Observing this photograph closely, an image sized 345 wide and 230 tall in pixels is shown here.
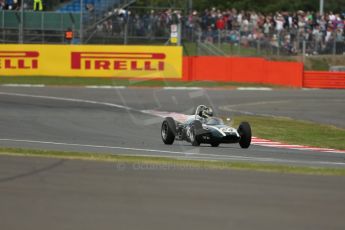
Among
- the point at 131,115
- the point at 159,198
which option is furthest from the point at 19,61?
the point at 159,198

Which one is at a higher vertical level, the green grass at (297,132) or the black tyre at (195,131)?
the black tyre at (195,131)

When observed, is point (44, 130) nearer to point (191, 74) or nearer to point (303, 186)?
point (303, 186)

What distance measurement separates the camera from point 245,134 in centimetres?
1455

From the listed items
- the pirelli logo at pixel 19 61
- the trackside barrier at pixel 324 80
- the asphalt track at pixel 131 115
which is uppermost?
the pirelli logo at pixel 19 61

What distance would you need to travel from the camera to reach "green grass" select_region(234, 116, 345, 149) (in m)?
16.9

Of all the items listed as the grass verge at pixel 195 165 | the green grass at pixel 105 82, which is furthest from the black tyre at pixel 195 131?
the green grass at pixel 105 82

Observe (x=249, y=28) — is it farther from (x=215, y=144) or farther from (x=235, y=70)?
(x=215, y=144)

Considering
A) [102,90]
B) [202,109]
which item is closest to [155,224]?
[202,109]

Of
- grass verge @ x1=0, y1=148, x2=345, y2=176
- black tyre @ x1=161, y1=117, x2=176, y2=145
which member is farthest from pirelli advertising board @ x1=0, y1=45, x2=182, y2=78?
grass verge @ x1=0, y1=148, x2=345, y2=176

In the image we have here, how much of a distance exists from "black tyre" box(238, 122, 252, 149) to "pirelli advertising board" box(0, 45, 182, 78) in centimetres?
2043

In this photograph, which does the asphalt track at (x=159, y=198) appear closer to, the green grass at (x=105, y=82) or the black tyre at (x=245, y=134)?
the black tyre at (x=245, y=134)

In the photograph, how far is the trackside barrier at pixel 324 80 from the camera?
34000 millimetres

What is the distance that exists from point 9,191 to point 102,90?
22841 mm

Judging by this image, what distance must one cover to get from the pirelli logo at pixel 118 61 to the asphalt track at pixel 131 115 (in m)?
3.33
